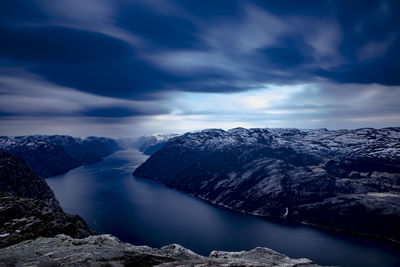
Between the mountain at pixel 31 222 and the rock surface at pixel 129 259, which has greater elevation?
the rock surface at pixel 129 259

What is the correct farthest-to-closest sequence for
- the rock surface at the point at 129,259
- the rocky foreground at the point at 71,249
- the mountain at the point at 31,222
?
1. the mountain at the point at 31,222
2. the rocky foreground at the point at 71,249
3. the rock surface at the point at 129,259

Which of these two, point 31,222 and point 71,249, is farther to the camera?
point 31,222

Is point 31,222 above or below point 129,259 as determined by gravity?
below

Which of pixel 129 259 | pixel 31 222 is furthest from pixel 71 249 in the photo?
pixel 31 222

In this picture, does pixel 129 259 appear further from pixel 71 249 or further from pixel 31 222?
pixel 31 222

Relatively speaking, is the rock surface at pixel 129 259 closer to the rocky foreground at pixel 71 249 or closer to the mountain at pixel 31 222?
the rocky foreground at pixel 71 249

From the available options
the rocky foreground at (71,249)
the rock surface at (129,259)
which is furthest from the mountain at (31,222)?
the rock surface at (129,259)

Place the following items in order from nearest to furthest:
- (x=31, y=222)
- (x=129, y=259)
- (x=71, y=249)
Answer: (x=129, y=259), (x=71, y=249), (x=31, y=222)

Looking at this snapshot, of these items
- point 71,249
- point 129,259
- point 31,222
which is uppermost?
point 129,259

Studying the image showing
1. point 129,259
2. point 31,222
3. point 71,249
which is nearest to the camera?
point 129,259

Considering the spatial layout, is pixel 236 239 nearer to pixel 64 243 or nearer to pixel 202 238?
pixel 202 238

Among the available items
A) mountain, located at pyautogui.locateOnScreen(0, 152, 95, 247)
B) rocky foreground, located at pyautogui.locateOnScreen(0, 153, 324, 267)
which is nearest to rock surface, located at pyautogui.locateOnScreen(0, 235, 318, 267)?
rocky foreground, located at pyautogui.locateOnScreen(0, 153, 324, 267)

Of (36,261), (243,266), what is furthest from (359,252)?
(36,261)
